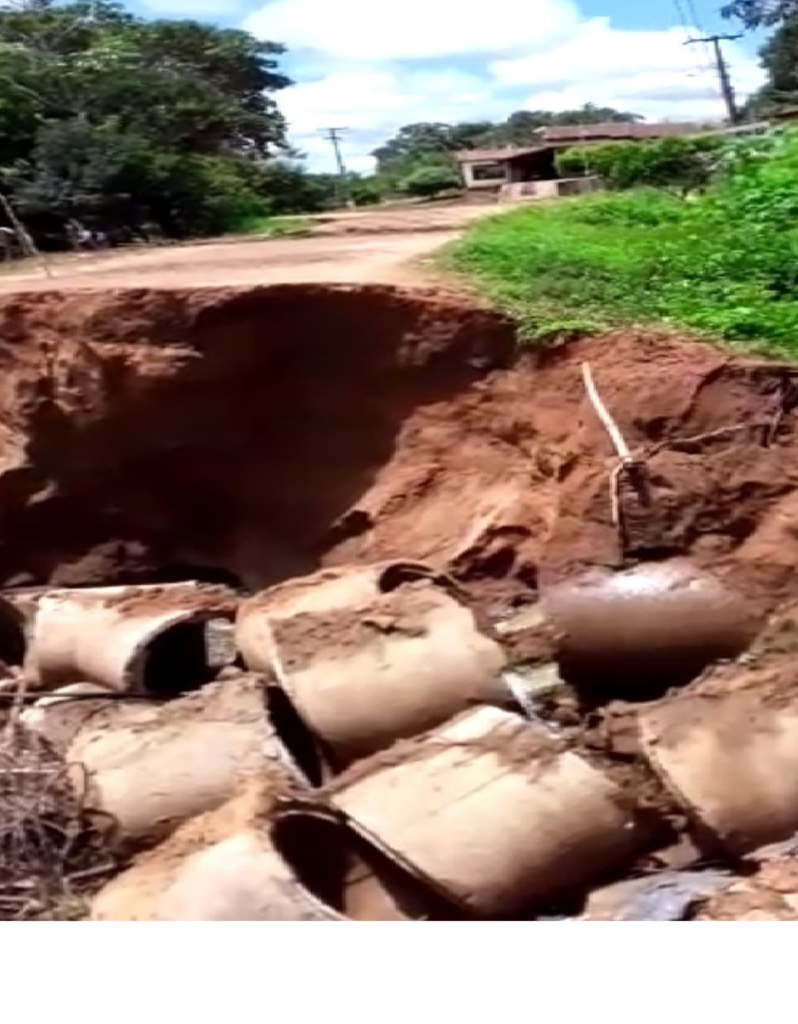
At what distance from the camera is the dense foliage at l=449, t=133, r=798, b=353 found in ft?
14.0

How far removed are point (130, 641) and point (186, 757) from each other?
74 cm

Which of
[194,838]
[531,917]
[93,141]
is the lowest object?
[531,917]

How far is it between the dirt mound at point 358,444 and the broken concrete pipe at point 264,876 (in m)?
0.90

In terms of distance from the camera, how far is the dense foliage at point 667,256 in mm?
4281

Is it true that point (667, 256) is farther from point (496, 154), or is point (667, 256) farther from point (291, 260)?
point (291, 260)

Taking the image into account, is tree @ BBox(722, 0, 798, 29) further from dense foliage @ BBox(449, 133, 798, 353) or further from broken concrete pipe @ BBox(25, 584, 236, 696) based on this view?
broken concrete pipe @ BBox(25, 584, 236, 696)

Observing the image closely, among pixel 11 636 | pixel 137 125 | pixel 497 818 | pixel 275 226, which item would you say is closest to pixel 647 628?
pixel 497 818

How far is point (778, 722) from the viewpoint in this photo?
10.1 ft

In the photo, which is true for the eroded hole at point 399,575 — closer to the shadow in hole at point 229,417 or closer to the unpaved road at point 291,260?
the shadow in hole at point 229,417

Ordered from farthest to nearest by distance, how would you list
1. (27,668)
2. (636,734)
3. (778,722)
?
(27,668) → (636,734) → (778,722)

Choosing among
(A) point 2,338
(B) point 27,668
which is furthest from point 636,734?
(A) point 2,338

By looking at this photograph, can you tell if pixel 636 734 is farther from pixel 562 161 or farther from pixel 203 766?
pixel 562 161

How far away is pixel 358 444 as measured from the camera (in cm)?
478

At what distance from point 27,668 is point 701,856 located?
6.65 ft
